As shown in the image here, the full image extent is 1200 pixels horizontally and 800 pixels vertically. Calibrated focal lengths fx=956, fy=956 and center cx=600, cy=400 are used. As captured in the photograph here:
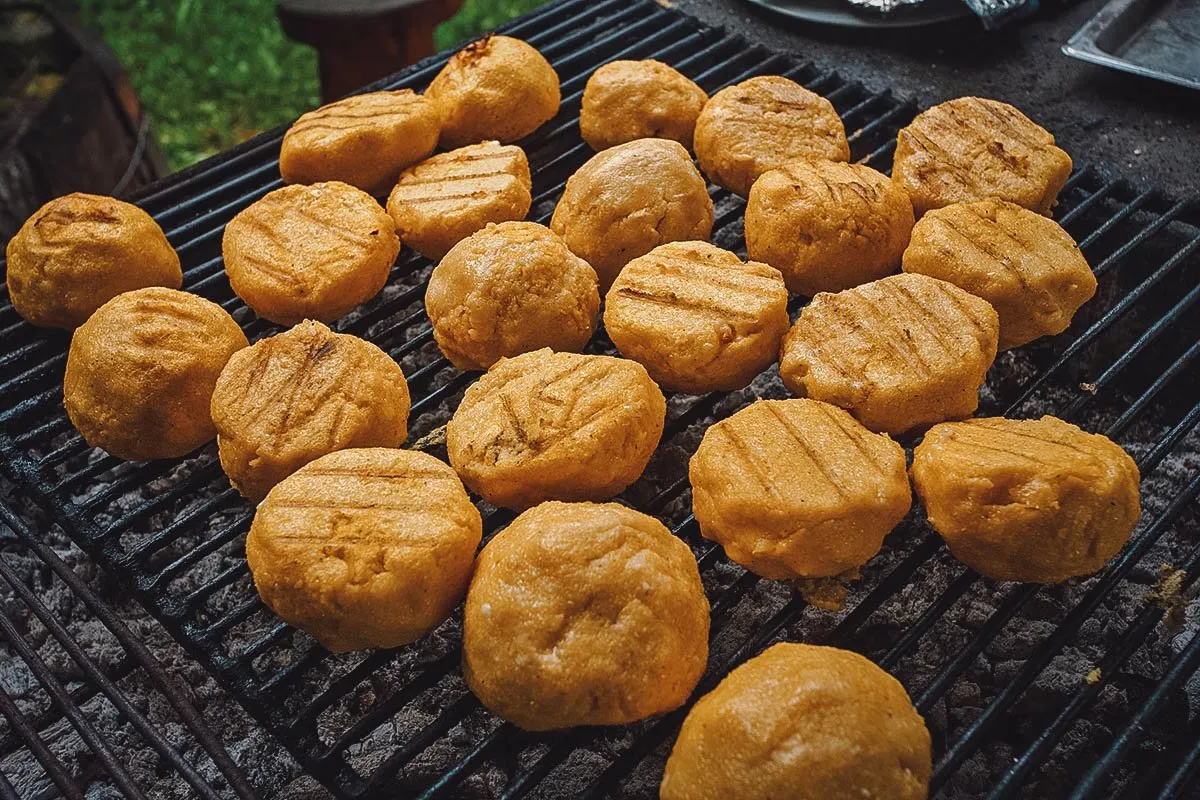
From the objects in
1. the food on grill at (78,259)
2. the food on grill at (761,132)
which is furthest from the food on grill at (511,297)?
the food on grill at (78,259)

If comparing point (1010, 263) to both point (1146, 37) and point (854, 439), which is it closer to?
point (854, 439)

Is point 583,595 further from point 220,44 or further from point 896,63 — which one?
point 220,44

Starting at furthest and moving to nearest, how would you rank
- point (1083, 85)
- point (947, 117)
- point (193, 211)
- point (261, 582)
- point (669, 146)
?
point (1083, 85) < point (193, 211) < point (947, 117) < point (669, 146) < point (261, 582)

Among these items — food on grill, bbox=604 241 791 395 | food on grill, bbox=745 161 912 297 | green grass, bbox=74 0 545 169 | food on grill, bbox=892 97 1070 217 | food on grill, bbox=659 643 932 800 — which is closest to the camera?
food on grill, bbox=659 643 932 800

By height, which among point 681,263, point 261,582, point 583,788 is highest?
point 681,263

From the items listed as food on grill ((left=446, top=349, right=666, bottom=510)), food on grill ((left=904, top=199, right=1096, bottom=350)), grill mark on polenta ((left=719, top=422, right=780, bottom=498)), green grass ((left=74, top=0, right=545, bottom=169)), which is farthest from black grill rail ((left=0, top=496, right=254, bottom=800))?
green grass ((left=74, top=0, right=545, bottom=169))

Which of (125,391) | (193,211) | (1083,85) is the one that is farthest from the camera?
(1083,85)

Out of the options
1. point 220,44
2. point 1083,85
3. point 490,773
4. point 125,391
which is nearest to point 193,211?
point 125,391

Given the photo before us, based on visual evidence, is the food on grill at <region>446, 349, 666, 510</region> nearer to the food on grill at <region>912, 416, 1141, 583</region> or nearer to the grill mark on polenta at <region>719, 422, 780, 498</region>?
the grill mark on polenta at <region>719, 422, 780, 498</region>
